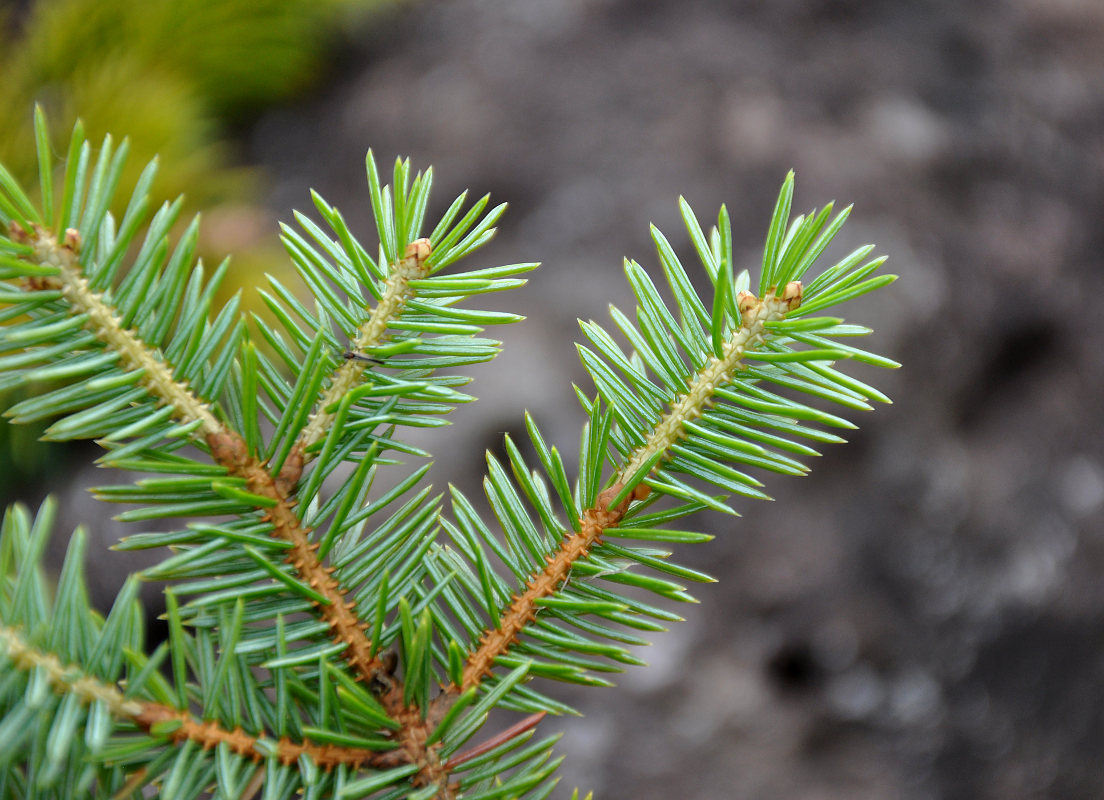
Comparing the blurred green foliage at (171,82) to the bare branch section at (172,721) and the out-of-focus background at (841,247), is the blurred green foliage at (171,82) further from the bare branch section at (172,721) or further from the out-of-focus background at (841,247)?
the bare branch section at (172,721)

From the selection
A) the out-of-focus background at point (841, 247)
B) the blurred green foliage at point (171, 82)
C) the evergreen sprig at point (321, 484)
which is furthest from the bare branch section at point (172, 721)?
the blurred green foliage at point (171, 82)

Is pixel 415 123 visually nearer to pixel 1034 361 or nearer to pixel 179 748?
pixel 1034 361

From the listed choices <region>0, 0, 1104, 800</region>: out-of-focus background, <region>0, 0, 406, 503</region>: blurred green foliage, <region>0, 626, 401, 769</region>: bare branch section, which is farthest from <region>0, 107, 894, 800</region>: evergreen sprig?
<region>0, 0, 406, 503</region>: blurred green foliage

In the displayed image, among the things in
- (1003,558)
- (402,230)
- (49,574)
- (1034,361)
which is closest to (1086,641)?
(1003,558)

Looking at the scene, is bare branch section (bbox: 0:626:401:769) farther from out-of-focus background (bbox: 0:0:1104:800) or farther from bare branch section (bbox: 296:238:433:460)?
out-of-focus background (bbox: 0:0:1104:800)

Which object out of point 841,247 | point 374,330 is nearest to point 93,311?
point 374,330
